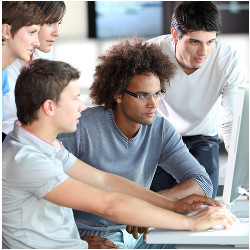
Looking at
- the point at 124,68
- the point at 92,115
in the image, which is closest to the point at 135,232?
the point at 92,115

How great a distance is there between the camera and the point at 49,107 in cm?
149

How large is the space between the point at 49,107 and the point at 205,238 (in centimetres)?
57

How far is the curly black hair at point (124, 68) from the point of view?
81.0 inches

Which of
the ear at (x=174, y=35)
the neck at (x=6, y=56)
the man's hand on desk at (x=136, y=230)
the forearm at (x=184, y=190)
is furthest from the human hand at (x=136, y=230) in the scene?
the ear at (x=174, y=35)

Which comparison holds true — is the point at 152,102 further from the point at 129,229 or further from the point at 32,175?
the point at 32,175

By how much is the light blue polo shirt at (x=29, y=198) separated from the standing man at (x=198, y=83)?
1247mm

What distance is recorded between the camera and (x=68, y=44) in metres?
6.46

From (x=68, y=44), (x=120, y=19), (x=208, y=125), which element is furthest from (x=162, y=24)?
(x=208, y=125)

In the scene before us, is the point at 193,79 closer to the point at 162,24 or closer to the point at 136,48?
the point at 136,48

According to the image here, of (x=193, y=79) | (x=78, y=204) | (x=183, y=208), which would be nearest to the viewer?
(x=78, y=204)

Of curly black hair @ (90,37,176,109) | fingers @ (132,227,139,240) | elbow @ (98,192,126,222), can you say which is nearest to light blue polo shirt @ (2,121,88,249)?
elbow @ (98,192,126,222)

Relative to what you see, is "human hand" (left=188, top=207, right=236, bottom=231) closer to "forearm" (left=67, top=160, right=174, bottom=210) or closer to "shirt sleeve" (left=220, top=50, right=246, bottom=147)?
"forearm" (left=67, top=160, right=174, bottom=210)

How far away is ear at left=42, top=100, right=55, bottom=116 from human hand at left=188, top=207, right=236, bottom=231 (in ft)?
1.60

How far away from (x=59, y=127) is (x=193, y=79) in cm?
132
